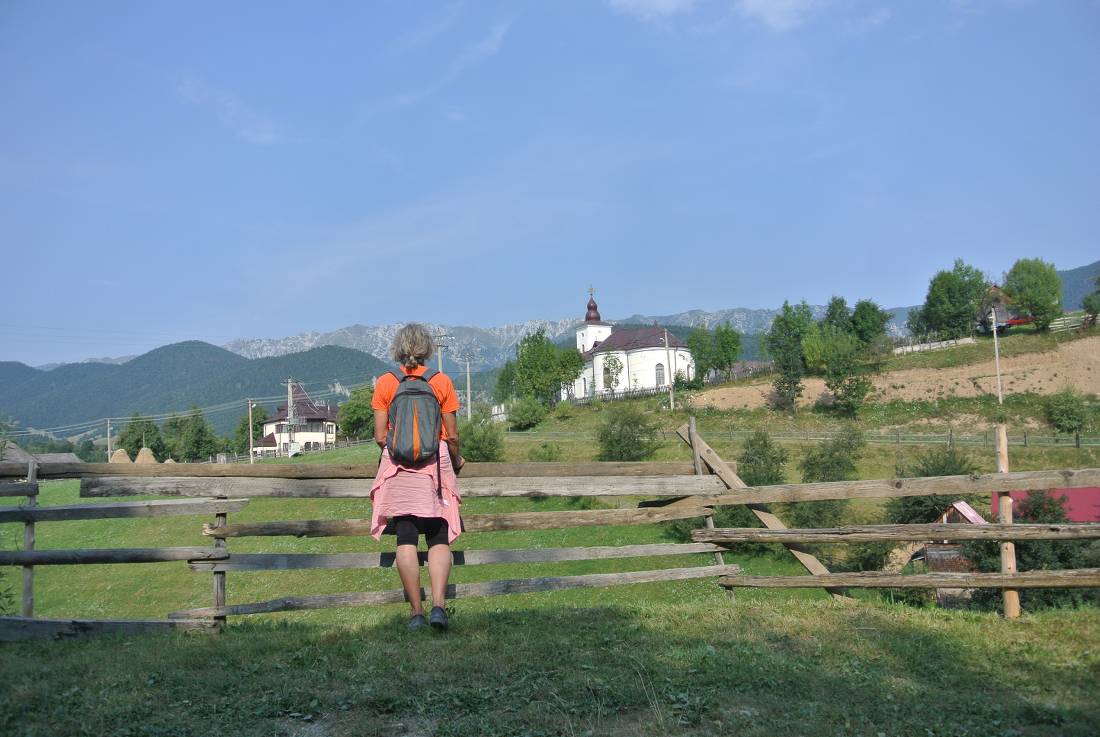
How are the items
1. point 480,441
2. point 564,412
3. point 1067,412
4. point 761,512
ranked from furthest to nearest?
point 564,412, point 1067,412, point 480,441, point 761,512

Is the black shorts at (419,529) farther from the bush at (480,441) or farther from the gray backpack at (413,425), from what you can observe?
the bush at (480,441)

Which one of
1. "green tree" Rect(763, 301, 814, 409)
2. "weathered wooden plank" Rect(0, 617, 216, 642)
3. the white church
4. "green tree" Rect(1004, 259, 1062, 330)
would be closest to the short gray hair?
"weathered wooden plank" Rect(0, 617, 216, 642)

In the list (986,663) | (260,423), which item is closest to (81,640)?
(986,663)

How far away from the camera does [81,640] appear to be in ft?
21.0

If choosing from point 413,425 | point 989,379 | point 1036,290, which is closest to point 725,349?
point 989,379

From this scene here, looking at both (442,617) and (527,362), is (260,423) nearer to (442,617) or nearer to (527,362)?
(527,362)

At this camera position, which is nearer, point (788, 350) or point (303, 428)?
point (788, 350)

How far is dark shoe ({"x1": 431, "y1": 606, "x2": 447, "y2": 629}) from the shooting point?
629 centimetres

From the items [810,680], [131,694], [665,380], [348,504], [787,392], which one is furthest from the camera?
[665,380]

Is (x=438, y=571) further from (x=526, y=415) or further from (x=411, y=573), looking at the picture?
(x=526, y=415)

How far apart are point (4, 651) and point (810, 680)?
5.74m

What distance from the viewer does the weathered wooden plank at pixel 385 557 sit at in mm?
7000

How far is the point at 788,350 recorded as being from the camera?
3187 inches

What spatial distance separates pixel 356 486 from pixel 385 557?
2.39ft
